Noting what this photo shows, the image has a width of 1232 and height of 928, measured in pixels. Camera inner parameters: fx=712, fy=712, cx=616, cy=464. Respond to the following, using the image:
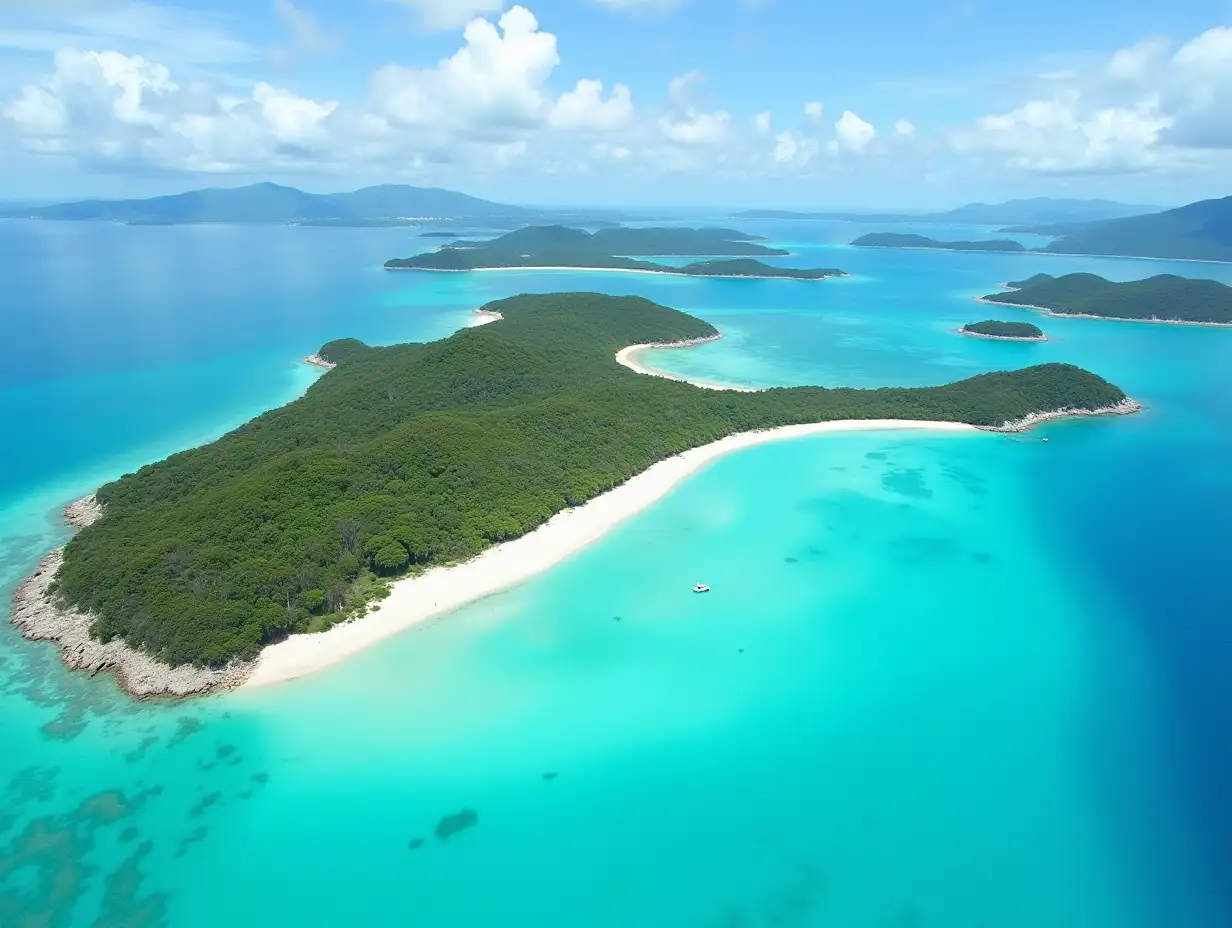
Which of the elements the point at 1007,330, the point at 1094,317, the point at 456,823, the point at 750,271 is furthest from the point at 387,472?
the point at 750,271

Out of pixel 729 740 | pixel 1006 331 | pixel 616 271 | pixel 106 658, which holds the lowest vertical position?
pixel 106 658

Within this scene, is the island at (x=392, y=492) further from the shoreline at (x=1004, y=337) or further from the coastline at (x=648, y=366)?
the shoreline at (x=1004, y=337)

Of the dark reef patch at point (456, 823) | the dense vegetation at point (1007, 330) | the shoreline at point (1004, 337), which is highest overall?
the dense vegetation at point (1007, 330)

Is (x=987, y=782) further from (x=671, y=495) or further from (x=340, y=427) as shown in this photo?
(x=340, y=427)

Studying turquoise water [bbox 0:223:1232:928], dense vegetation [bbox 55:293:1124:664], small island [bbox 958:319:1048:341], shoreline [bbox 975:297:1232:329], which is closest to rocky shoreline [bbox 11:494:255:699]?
dense vegetation [bbox 55:293:1124:664]

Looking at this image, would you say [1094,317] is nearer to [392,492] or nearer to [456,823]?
[392,492]

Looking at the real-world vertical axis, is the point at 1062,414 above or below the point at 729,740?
above

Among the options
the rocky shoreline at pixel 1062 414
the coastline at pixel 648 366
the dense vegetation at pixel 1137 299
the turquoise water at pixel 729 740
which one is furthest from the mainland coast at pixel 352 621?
the dense vegetation at pixel 1137 299
